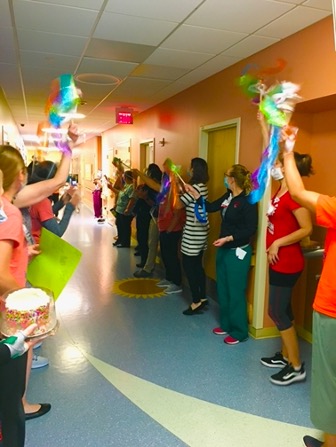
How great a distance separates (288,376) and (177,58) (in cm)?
299

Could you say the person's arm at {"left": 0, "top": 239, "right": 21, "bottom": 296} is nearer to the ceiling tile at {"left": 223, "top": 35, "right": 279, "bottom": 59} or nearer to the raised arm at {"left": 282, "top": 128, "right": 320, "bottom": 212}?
the raised arm at {"left": 282, "top": 128, "right": 320, "bottom": 212}

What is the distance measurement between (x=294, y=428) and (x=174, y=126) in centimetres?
418

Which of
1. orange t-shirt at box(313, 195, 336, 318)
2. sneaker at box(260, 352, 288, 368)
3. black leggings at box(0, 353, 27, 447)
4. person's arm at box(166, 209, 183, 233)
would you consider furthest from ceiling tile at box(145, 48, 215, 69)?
black leggings at box(0, 353, 27, 447)

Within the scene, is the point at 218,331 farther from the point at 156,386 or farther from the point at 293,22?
the point at 293,22

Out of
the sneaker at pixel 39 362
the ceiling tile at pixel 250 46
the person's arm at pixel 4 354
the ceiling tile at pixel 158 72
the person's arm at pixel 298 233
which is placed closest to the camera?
the person's arm at pixel 4 354

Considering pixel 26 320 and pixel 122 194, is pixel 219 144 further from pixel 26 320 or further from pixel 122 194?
pixel 26 320

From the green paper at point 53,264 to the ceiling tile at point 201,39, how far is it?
1905 mm

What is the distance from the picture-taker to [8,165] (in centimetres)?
169

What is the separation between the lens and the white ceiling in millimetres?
2510

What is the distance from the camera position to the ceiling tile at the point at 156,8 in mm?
2440

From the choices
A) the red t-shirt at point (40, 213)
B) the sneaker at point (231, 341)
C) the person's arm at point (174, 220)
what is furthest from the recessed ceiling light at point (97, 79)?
the sneaker at point (231, 341)

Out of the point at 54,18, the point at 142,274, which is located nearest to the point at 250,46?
the point at 54,18

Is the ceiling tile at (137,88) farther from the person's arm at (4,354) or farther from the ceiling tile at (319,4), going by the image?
the person's arm at (4,354)

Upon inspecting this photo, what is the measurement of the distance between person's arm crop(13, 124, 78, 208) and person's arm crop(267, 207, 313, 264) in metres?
Answer: 1.55
